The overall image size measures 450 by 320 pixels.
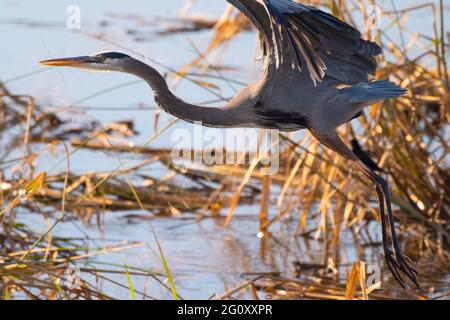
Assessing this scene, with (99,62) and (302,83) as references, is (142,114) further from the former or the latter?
(99,62)

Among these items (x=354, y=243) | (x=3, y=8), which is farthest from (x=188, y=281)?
(x=3, y=8)

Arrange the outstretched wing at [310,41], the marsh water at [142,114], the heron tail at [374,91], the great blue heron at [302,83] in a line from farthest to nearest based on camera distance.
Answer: the marsh water at [142,114]
the heron tail at [374,91]
the great blue heron at [302,83]
the outstretched wing at [310,41]

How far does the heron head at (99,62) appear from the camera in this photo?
4148 mm

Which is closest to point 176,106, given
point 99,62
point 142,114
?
point 99,62

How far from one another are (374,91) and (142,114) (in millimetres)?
4647

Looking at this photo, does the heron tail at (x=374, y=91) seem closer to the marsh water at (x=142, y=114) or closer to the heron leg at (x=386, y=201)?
the heron leg at (x=386, y=201)

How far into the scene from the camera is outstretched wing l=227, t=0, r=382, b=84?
4051mm

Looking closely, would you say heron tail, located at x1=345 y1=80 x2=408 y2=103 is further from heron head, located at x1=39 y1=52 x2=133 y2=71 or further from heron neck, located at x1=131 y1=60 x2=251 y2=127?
heron head, located at x1=39 y1=52 x2=133 y2=71

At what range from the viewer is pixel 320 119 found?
14.6 feet

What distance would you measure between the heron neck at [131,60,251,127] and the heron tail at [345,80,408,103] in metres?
0.50

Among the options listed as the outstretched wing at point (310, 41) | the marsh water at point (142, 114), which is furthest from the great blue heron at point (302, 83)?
the marsh water at point (142, 114)

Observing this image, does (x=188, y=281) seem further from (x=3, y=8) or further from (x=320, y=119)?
(x=3, y=8)

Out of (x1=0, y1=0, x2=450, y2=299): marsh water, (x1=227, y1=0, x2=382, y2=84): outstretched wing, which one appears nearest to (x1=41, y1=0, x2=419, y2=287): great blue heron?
(x1=227, y1=0, x2=382, y2=84): outstretched wing

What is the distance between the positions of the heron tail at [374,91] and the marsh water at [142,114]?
1.05m
